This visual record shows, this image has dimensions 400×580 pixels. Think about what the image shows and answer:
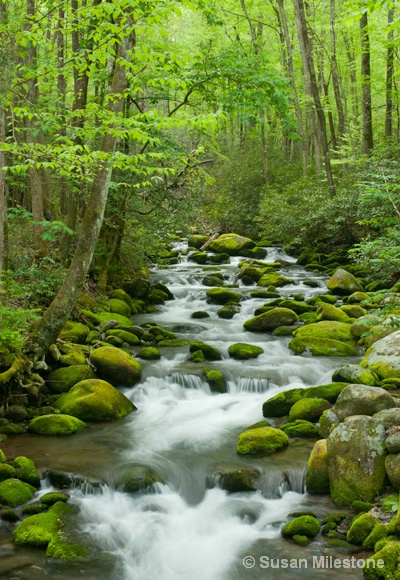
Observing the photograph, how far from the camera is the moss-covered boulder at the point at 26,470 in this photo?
639 centimetres

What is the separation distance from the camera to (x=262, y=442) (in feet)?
24.0

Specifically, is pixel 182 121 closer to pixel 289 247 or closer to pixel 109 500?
pixel 109 500

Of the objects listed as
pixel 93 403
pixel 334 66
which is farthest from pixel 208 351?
pixel 334 66

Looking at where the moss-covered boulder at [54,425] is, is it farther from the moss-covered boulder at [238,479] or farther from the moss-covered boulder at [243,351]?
the moss-covered boulder at [243,351]

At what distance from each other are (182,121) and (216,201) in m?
18.9

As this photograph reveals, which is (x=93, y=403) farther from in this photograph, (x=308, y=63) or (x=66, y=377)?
(x=308, y=63)

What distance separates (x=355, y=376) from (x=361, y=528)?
3.89 metres

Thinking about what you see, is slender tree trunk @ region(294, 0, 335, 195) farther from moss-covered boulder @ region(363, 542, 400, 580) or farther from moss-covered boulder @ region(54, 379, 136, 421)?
moss-covered boulder @ region(363, 542, 400, 580)

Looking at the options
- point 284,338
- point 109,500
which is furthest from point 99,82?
point 109,500

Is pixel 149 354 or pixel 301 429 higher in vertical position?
pixel 149 354

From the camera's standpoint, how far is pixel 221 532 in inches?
236

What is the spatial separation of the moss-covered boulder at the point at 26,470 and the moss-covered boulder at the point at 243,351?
553 centimetres

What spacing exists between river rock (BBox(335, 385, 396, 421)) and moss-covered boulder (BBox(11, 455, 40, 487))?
3.95m

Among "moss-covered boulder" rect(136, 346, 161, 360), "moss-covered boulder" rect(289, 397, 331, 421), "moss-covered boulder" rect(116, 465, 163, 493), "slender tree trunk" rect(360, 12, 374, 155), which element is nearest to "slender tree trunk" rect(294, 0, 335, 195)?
"slender tree trunk" rect(360, 12, 374, 155)
